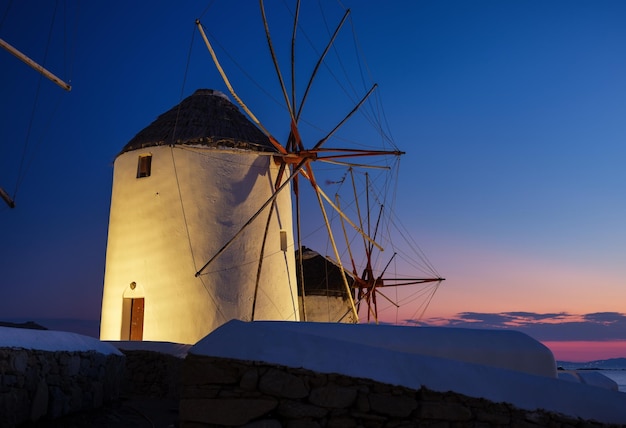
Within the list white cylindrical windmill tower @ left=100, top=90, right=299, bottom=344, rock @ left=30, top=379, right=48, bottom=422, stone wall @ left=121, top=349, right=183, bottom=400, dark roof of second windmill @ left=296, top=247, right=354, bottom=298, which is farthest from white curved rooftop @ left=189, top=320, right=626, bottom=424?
dark roof of second windmill @ left=296, top=247, right=354, bottom=298

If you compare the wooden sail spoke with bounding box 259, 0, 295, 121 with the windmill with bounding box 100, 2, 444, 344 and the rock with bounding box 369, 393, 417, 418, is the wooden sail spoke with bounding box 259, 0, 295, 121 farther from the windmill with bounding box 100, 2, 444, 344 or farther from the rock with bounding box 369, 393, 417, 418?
the rock with bounding box 369, 393, 417, 418

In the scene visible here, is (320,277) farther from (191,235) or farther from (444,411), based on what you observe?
(444,411)

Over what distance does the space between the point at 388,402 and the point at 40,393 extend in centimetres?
335

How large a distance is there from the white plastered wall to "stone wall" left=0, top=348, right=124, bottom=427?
4496mm

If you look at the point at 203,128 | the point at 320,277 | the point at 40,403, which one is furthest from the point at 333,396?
the point at 320,277

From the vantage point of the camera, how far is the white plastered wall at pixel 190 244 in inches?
480

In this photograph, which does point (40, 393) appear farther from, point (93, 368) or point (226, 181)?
point (226, 181)

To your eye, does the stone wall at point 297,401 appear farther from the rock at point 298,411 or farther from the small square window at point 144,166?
the small square window at point 144,166

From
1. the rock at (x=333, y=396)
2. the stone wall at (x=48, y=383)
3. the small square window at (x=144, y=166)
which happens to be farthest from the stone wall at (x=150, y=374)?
the rock at (x=333, y=396)

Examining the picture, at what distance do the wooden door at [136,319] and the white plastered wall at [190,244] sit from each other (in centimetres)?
24

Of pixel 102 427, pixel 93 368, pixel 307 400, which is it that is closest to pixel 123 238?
pixel 93 368

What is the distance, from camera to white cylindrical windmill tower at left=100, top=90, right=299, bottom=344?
12227 mm

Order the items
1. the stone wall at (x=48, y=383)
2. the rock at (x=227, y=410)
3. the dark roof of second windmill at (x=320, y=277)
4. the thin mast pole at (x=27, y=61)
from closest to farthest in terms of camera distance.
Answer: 1. the rock at (x=227, y=410)
2. the stone wall at (x=48, y=383)
3. the thin mast pole at (x=27, y=61)
4. the dark roof of second windmill at (x=320, y=277)

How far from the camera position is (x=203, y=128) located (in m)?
13.3
